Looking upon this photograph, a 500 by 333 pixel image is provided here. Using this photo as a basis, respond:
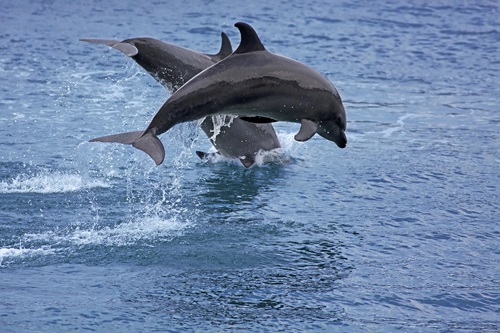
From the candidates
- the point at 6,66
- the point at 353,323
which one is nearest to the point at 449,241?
the point at 353,323

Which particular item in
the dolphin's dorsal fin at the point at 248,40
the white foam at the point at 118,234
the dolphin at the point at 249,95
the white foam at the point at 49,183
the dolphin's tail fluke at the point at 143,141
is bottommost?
the white foam at the point at 49,183

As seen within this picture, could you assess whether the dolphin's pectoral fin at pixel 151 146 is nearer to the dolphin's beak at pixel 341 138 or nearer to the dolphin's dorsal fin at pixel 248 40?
the dolphin's dorsal fin at pixel 248 40

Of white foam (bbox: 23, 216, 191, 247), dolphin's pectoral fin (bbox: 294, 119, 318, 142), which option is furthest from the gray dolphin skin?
dolphin's pectoral fin (bbox: 294, 119, 318, 142)

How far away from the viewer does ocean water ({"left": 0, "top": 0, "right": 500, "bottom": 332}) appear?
10.5 metres

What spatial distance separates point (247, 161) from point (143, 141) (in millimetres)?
4755

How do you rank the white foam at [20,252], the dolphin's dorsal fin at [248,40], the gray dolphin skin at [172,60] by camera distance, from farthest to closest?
the gray dolphin skin at [172,60] → the white foam at [20,252] → the dolphin's dorsal fin at [248,40]

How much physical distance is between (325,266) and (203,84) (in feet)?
8.75

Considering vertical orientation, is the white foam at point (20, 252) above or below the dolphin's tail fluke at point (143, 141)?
below

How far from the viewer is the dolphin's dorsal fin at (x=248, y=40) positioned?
1130 cm

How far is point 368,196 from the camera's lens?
14.4 m

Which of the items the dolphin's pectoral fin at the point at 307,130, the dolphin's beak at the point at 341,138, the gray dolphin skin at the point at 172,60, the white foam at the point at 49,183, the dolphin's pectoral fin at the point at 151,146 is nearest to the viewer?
the dolphin's pectoral fin at the point at 151,146

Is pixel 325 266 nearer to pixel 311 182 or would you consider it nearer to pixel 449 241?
pixel 449 241

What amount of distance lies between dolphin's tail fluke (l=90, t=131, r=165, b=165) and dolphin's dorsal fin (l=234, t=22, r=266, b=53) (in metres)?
1.55

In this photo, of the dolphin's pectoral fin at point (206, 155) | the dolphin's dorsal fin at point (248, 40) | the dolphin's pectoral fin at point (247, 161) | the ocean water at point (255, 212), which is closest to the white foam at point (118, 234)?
the ocean water at point (255, 212)
